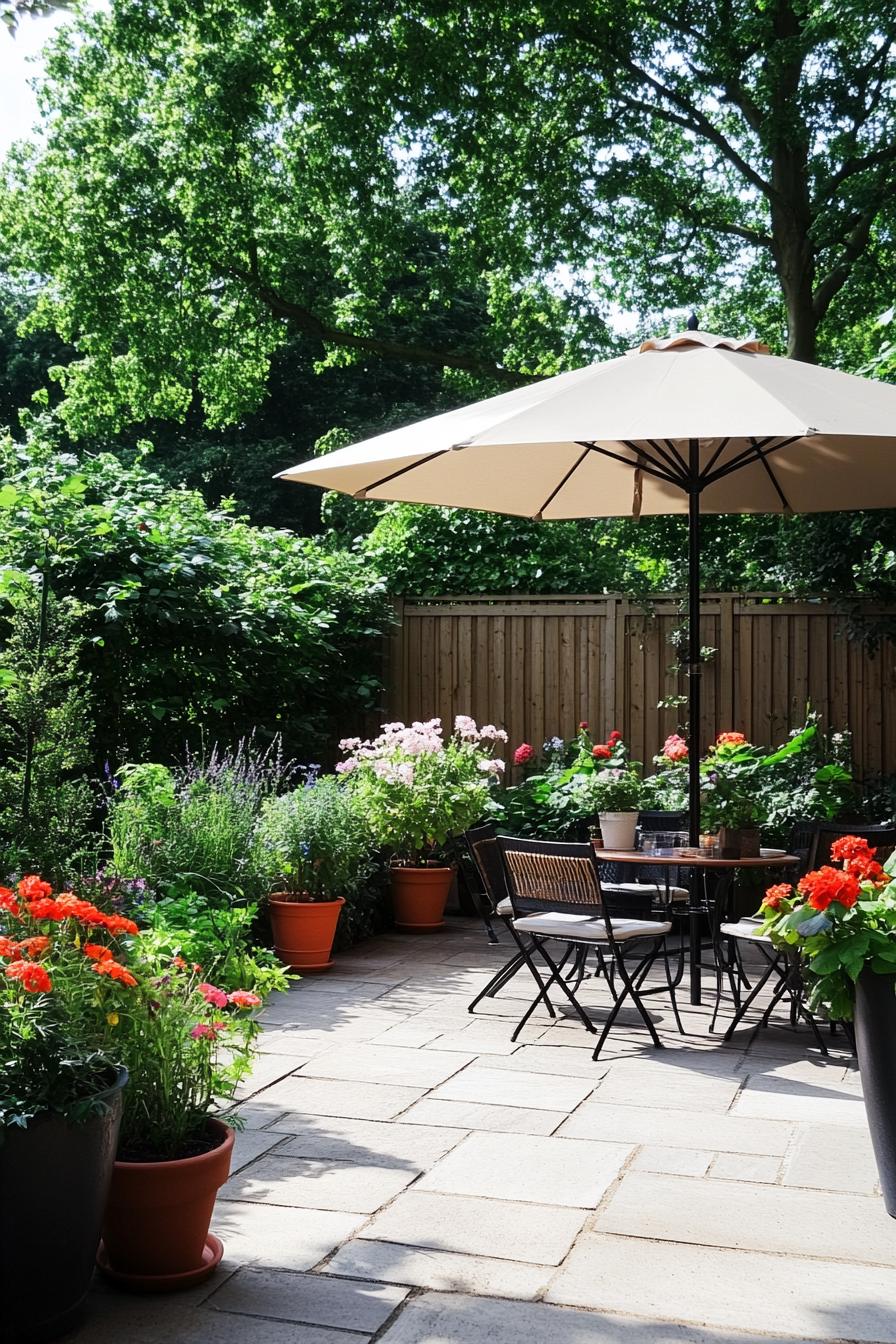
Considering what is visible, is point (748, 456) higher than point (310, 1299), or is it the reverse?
point (748, 456)

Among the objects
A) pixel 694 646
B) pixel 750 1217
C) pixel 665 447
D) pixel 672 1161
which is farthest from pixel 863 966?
pixel 665 447

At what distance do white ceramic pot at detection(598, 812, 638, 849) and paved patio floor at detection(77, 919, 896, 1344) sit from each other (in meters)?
0.89

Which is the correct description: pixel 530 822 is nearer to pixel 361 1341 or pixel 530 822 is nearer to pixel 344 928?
pixel 344 928

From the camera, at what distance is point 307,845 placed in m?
6.63

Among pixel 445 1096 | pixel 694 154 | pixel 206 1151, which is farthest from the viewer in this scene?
pixel 694 154

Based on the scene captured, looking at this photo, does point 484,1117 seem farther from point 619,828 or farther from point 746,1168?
point 619,828

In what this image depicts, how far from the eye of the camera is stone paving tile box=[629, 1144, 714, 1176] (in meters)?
3.66

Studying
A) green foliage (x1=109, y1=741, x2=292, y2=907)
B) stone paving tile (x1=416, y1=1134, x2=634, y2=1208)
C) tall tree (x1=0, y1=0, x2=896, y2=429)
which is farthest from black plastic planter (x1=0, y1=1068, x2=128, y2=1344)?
tall tree (x1=0, y1=0, x2=896, y2=429)

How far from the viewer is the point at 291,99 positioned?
41.6ft

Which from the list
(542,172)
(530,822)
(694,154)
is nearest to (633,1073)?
(530,822)

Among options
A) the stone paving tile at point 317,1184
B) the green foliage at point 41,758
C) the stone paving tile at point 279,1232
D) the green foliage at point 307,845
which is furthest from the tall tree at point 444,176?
the stone paving tile at point 279,1232

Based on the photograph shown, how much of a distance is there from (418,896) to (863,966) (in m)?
4.66

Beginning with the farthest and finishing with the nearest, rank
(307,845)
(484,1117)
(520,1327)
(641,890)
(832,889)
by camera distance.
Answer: (307,845) → (641,890) → (484,1117) → (832,889) → (520,1327)

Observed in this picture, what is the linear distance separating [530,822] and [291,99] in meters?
8.18
